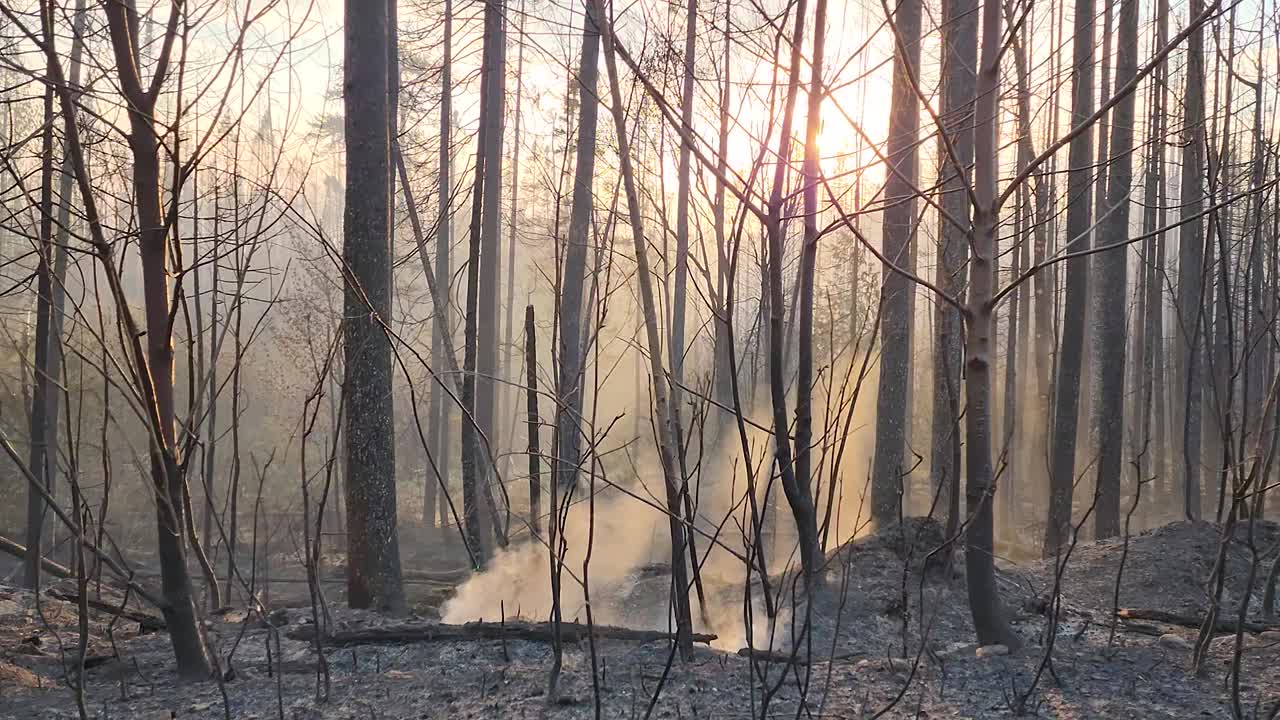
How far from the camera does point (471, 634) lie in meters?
4.86

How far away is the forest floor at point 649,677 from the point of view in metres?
3.54

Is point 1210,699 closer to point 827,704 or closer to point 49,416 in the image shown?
point 827,704

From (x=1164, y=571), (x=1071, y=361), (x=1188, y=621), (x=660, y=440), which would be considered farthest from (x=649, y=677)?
(x=1071, y=361)

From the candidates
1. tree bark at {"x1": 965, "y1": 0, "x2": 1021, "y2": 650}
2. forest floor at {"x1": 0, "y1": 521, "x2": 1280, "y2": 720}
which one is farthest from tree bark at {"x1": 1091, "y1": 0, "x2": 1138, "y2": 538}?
tree bark at {"x1": 965, "y1": 0, "x2": 1021, "y2": 650}

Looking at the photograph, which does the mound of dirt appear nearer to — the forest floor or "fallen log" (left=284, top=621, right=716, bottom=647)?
the forest floor

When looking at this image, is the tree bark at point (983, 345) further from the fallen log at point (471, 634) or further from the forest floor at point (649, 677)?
the fallen log at point (471, 634)

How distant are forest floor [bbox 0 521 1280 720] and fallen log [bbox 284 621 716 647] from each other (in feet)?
0.18

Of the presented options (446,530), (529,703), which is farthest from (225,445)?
(529,703)

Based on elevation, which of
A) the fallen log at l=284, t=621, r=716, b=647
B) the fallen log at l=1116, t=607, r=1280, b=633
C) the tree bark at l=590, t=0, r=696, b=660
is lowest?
the fallen log at l=284, t=621, r=716, b=647

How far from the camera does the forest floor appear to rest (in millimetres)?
3541

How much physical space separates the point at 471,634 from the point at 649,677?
4.71 feet

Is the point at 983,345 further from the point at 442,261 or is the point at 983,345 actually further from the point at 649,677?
the point at 442,261

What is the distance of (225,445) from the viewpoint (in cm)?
2827

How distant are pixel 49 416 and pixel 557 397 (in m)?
10.7
